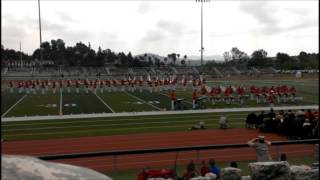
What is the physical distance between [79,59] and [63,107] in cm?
9995

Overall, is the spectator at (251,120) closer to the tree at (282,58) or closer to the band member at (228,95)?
the band member at (228,95)

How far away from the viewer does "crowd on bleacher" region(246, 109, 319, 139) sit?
1897cm

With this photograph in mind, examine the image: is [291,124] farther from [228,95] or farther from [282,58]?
[282,58]

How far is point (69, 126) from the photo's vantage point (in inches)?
1060

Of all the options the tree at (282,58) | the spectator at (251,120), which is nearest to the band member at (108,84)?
the spectator at (251,120)

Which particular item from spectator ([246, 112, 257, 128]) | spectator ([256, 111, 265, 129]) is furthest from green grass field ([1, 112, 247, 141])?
spectator ([256, 111, 265, 129])

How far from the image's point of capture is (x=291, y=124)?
20359mm

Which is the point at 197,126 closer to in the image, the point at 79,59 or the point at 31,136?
the point at 31,136

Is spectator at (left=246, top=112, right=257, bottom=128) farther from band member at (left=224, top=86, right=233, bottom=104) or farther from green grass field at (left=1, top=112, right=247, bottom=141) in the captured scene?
band member at (left=224, top=86, right=233, bottom=104)

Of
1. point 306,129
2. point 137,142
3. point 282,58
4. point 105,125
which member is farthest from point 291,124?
point 282,58

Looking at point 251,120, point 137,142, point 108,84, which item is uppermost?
point 108,84

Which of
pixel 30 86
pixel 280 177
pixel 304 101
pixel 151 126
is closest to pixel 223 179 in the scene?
pixel 280 177

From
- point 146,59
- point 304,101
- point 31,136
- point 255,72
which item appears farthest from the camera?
point 146,59

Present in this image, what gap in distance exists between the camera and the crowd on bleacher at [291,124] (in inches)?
747
